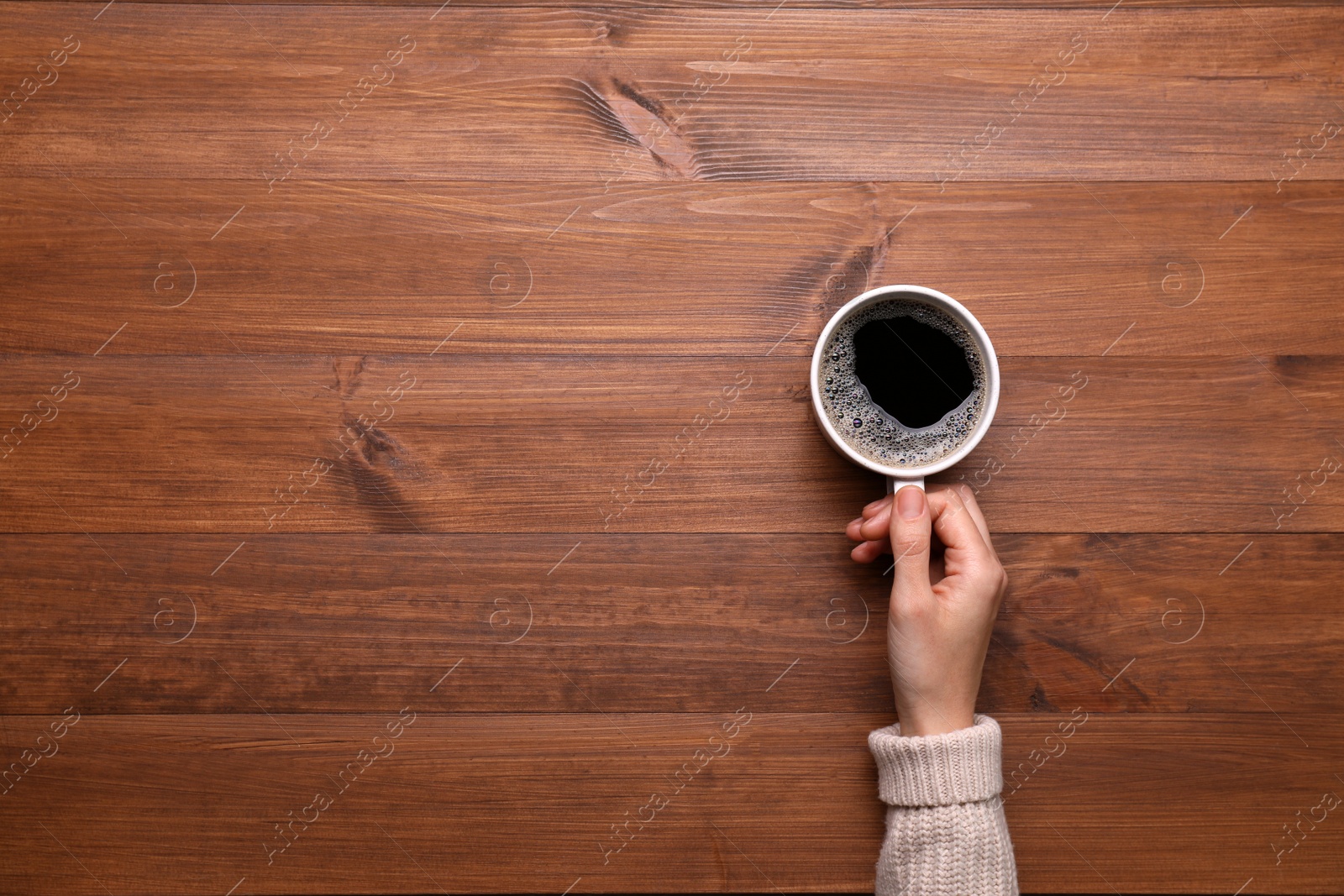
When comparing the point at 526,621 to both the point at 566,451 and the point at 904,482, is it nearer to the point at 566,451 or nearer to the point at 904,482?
the point at 566,451

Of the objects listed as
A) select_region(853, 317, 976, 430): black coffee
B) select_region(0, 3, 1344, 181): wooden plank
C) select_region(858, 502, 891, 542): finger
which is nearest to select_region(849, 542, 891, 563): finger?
select_region(858, 502, 891, 542): finger

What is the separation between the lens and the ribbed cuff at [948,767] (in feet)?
2.76

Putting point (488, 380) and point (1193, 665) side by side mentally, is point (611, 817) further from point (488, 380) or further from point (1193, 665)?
point (1193, 665)

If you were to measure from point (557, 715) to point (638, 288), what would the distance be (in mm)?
484

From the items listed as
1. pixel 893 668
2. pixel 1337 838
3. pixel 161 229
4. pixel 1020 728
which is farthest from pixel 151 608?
pixel 1337 838

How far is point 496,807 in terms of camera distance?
91 centimetres

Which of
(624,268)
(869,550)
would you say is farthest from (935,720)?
(624,268)

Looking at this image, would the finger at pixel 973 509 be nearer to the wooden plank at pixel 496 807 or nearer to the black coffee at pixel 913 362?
the black coffee at pixel 913 362

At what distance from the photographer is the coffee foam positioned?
850 millimetres

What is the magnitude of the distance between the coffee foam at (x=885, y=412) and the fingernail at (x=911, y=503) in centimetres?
3

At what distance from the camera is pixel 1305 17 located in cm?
94

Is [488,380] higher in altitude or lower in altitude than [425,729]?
higher

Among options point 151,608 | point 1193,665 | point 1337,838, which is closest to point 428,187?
point 151,608

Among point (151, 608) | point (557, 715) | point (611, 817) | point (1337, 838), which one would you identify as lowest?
point (1337, 838)
